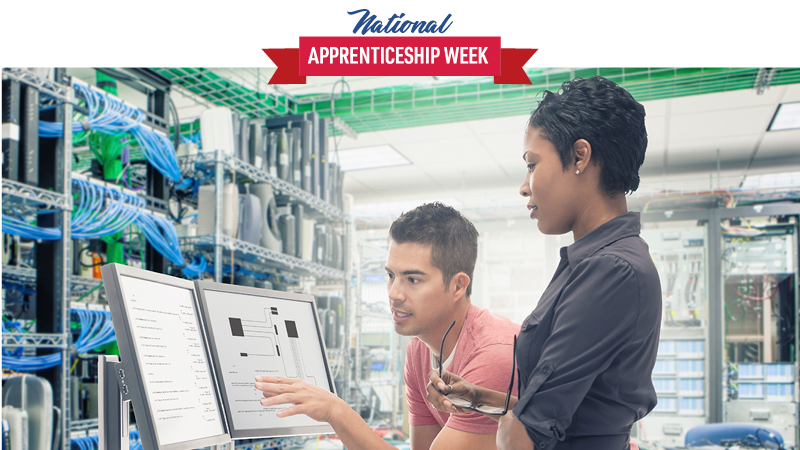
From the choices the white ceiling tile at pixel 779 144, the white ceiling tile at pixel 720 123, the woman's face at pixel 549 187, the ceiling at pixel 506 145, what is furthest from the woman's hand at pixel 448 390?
the white ceiling tile at pixel 779 144

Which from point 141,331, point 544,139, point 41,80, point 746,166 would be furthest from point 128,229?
Answer: point 746,166

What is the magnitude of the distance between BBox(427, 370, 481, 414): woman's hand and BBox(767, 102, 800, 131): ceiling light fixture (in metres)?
5.14

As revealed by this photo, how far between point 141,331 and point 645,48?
3488 millimetres

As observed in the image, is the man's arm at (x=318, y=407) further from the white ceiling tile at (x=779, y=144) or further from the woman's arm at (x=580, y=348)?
the white ceiling tile at (x=779, y=144)

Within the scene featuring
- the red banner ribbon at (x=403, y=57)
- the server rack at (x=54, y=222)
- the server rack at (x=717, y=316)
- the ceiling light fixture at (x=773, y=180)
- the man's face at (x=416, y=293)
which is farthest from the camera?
the ceiling light fixture at (x=773, y=180)

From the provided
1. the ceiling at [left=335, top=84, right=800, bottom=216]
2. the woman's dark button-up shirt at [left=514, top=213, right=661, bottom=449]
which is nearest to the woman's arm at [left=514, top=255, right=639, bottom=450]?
the woman's dark button-up shirt at [left=514, top=213, right=661, bottom=449]

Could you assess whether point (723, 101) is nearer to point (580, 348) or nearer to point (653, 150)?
point (653, 150)

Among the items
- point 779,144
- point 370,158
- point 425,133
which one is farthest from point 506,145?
point 779,144

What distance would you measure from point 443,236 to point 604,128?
0.73 m

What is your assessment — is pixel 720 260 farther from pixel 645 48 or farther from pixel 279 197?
pixel 279 197

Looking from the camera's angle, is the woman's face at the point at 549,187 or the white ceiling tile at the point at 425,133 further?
the white ceiling tile at the point at 425,133

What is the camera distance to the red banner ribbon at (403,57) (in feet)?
11.5

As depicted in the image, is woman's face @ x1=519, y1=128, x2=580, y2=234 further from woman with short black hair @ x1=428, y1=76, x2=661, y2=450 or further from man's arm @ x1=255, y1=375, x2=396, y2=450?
man's arm @ x1=255, y1=375, x2=396, y2=450

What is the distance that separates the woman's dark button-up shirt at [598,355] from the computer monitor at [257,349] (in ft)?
2.29
